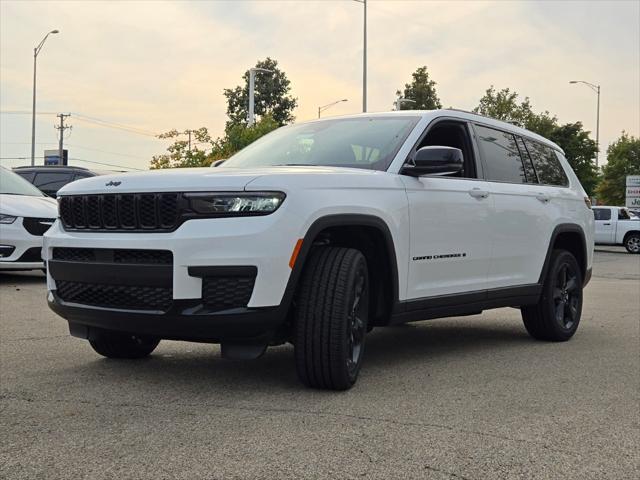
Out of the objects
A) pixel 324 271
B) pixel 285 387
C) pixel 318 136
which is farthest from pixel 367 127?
pixel 285 387

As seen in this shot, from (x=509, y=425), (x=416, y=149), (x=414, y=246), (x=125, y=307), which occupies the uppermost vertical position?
(x=416, y=149)

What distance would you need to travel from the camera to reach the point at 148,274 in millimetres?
4125

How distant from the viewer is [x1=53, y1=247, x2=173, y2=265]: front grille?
4137mm

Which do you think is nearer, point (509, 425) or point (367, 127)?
point (509, 425)

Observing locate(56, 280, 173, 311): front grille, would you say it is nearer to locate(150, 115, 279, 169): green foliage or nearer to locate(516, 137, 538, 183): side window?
locate(516, 137, 538, 183): side window

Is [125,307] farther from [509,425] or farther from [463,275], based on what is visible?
[463,275]

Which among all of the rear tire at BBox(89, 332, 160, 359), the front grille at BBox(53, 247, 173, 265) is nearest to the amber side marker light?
the front grille at BBox(53, 247, 173, 265)

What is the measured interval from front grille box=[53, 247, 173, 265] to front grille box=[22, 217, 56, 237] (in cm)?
599

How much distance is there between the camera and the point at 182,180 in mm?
4215

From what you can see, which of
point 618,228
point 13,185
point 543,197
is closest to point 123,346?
point 543,197

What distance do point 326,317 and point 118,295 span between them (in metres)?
1.12

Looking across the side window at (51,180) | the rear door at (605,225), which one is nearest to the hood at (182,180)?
the side window at (51,180)

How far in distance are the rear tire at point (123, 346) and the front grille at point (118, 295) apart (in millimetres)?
664

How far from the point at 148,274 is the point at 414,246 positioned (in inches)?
69.3
